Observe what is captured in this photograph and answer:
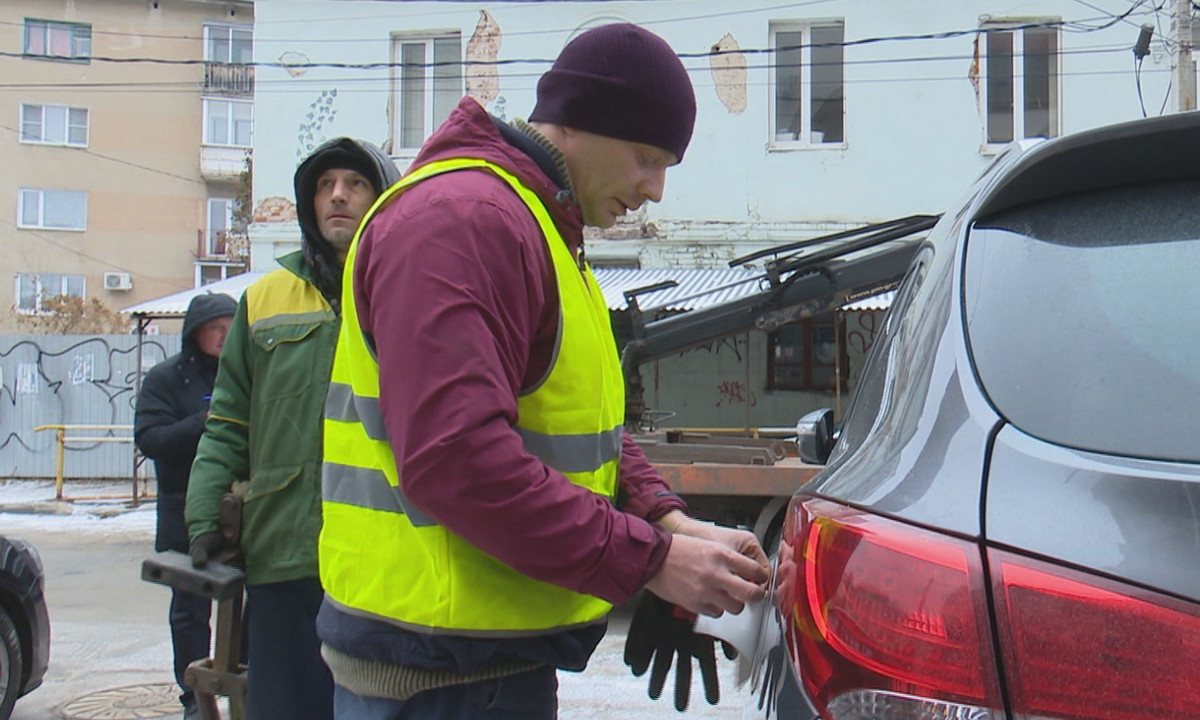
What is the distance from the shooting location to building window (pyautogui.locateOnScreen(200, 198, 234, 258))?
1182 inches

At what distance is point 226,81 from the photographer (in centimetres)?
2934

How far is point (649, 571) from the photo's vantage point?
1492mm

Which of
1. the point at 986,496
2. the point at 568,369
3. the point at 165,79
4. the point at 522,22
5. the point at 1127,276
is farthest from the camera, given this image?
the point at 165,79

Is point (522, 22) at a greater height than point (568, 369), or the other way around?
point (522, 22)

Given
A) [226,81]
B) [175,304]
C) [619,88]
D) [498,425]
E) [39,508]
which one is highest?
[226,81]

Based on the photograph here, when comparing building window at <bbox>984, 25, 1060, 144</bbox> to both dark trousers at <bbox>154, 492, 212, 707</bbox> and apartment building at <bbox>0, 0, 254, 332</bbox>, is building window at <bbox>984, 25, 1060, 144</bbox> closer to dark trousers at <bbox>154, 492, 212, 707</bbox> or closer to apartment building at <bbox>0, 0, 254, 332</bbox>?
dark trousers at <bbox>154, 492, 212, 707</bbox>

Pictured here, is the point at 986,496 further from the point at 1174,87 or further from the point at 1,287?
the point at 1,287

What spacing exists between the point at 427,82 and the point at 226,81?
18172 millimetres

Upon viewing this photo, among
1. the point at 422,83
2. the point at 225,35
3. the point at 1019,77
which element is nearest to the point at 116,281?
the point at 225,35

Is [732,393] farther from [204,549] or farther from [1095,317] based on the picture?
[1095,317]

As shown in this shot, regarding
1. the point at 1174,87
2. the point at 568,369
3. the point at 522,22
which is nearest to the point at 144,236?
the point at 522,22

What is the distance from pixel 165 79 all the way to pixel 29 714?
95.8 feet

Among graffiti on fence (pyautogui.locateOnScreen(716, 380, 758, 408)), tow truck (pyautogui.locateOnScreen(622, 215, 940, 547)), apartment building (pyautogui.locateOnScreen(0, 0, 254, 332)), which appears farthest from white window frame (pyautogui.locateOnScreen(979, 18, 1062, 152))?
apartment building (pyautogui.locateOnScreen(0, 0, 254, 332))

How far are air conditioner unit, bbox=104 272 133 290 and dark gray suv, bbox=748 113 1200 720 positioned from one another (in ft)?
99.2
